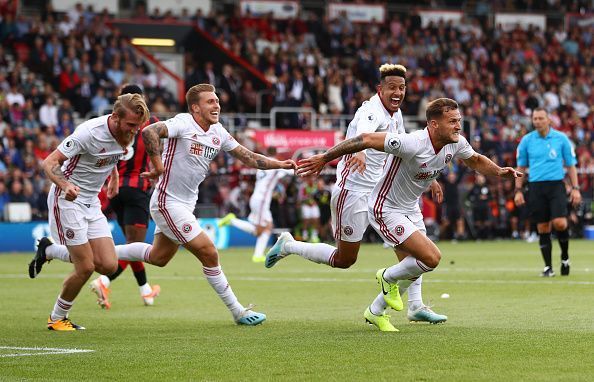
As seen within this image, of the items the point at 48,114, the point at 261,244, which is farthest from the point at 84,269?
the point at 48,114

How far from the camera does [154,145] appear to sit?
1114 cm

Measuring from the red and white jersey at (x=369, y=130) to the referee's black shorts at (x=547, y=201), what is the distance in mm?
6451

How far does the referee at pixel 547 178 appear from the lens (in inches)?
699

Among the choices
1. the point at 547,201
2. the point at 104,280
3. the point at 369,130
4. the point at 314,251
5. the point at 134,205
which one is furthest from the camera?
the point at 547,201

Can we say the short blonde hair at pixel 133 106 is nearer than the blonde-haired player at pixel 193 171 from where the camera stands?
Yes

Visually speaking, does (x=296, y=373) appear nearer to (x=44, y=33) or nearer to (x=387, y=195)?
(x=387, y=195)

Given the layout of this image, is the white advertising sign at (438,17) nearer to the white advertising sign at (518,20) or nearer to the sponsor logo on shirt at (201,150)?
the white advertising sign at (518,20)

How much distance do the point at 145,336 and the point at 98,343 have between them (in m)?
0.64

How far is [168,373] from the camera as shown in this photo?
816cm

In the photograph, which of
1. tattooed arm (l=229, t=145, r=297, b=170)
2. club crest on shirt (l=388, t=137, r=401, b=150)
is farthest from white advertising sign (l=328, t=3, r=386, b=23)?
club crest on shirt (l=388, t=137, r=401, b=150)

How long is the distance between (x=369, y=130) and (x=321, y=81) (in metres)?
26.4

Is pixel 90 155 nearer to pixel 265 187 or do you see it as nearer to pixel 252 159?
pixel 252 159

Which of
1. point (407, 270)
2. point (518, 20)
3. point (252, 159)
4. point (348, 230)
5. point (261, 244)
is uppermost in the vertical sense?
point (518, 20)

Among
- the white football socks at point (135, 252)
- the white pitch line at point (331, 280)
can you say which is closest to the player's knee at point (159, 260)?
the white football socks at point (135, 252)
